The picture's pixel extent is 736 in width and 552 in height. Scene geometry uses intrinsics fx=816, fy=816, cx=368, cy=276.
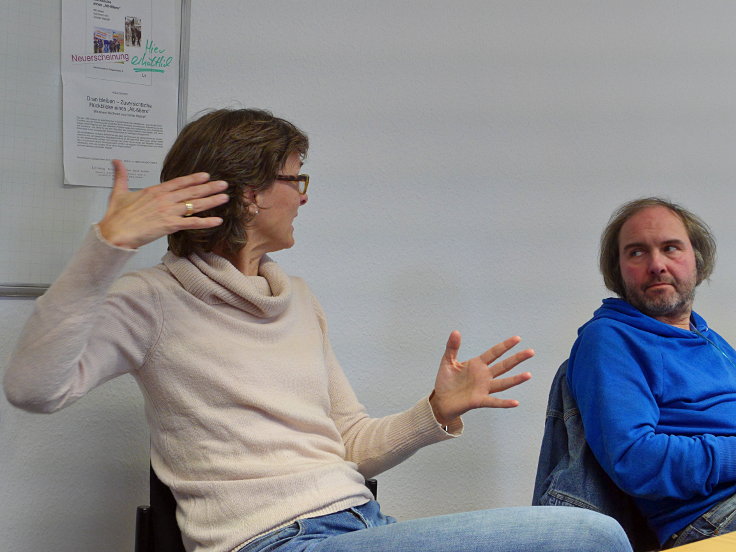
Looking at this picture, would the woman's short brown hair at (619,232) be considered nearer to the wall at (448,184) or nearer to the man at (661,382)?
the man at (661,382)

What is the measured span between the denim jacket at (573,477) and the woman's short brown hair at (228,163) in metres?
0.91

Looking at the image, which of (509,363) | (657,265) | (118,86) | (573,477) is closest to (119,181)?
(118,86)

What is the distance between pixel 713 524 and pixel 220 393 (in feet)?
3.73

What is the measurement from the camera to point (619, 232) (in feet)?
7.59

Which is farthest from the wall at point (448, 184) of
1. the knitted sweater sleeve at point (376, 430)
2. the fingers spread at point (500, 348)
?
the fingers spread at point (500, 348)

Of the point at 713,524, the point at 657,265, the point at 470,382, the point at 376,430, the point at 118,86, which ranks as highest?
the point at 118,86

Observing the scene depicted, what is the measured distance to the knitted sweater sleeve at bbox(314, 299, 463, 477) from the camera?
5.54ft

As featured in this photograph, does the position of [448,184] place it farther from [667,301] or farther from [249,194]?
[249,194]

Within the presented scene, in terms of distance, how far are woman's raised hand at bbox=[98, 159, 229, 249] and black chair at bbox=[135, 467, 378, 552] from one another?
509 mm

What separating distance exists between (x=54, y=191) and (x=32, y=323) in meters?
0.60

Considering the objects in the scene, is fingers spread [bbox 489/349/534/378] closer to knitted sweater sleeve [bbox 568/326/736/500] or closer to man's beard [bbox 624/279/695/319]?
knitted sweater sleeve [bbox 568/326/736/500]

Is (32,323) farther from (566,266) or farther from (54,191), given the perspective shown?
(566,266)

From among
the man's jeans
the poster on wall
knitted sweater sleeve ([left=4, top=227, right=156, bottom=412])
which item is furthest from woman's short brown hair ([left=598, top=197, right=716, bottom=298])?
knitted sweater sleeve ([left=4, top=227, right=156, bottom=412])

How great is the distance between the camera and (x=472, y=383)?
1.65 meters
